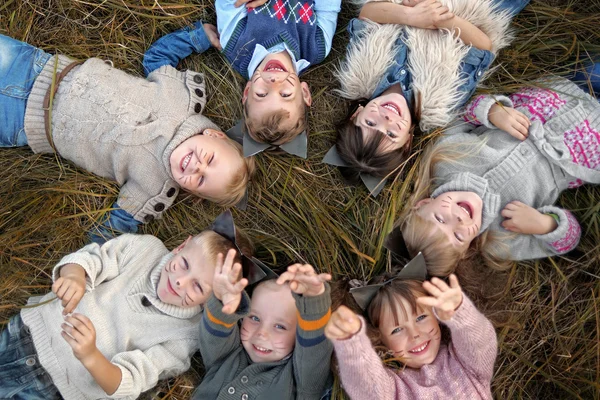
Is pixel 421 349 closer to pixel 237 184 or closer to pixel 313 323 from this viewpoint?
pixel 313 323

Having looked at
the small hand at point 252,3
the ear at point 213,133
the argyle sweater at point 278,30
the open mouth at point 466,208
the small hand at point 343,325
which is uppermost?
the small hand at point 252,3

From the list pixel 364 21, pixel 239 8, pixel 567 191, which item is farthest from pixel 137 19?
pixel 567 191

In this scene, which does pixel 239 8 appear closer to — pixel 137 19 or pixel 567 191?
pixel 137 19

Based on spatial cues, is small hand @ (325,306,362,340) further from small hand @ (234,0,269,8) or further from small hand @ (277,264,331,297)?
small hand @ (234,0,269,8)

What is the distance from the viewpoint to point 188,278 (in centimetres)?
278

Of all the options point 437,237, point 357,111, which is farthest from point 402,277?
point 357,111

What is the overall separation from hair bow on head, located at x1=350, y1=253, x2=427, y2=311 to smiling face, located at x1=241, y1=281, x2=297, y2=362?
1.15 ft

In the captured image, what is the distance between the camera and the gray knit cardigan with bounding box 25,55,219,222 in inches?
117

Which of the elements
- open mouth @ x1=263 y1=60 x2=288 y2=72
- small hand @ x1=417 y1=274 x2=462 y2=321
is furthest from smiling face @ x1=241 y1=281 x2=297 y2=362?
open mouth @ x1=263 y1=60 x2=288 y2=72

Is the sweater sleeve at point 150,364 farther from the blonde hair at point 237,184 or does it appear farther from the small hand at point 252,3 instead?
the small hand at point 252,3

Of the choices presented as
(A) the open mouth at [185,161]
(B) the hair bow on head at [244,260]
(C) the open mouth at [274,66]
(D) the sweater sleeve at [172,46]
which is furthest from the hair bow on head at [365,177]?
(D) the sweater sleeve at [172,46]

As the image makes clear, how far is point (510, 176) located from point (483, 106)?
1.40 feet

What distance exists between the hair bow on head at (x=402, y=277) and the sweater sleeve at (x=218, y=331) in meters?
0.60

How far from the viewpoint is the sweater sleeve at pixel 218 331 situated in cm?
262
